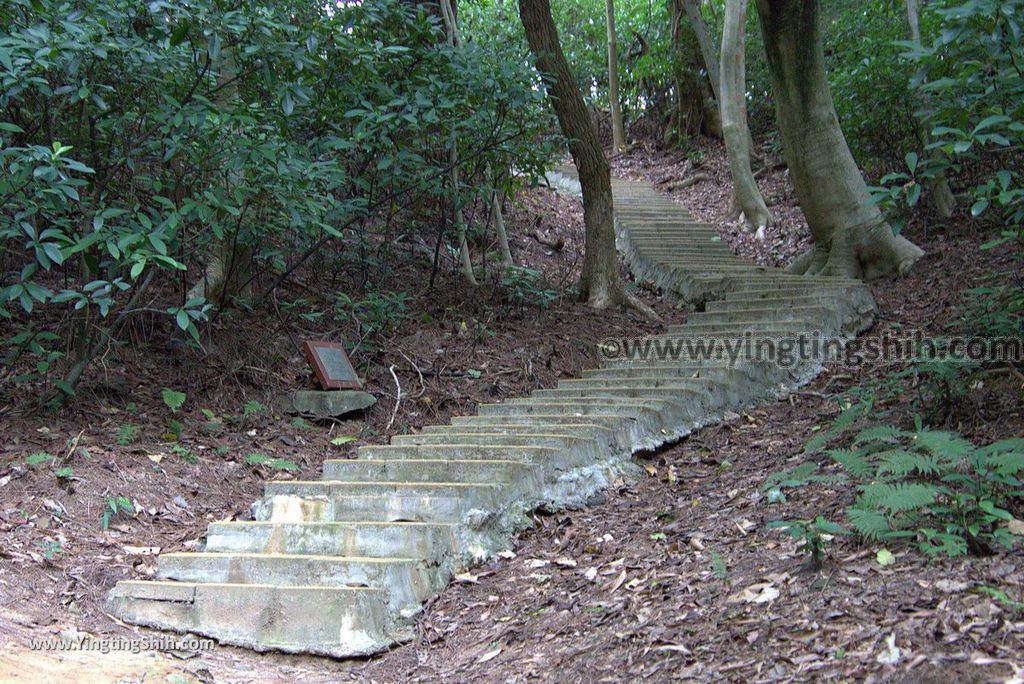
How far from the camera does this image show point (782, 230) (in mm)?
13141

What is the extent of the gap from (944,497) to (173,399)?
5.19m

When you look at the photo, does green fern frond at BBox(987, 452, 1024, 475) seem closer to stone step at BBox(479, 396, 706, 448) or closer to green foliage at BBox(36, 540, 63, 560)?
stone step at BBox(479, 396, 706, 448)

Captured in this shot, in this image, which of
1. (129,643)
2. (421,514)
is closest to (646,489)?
(421,514)

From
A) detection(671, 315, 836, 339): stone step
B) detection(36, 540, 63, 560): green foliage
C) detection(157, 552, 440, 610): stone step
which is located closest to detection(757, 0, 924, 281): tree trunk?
detection(671, 315, 836, 339): stone step

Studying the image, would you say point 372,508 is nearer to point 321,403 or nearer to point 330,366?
point 321,403

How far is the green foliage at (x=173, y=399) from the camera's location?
6.54 meters

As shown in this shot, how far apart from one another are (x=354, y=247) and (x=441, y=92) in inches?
85.6

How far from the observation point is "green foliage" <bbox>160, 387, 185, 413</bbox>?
6.54 meters

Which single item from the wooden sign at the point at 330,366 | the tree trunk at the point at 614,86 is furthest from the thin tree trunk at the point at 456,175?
the tree trunk at the point at 614,86

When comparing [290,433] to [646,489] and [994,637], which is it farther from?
[994,637]

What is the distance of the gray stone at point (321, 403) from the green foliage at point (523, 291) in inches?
105

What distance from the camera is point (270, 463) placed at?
629cm

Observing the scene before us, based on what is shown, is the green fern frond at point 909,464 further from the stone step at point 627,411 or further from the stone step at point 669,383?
the stone step at point 669,383

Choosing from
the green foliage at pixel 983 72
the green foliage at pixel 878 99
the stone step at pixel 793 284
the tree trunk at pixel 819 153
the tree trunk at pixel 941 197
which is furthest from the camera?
the green foliage at pixel 878 99
